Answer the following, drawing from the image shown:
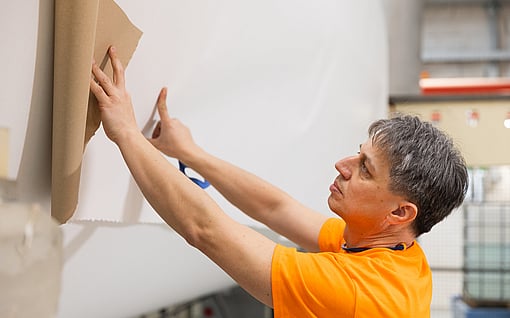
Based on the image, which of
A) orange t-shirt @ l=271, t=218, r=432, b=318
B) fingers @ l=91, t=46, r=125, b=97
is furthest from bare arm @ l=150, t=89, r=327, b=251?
orange t-shirt @ l=271, t=218, r=432, b=318

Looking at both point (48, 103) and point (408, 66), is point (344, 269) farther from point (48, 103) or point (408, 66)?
point (408, 66)

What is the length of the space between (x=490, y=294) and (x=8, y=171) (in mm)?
5005

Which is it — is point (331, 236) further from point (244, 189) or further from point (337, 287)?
point (337, 287)

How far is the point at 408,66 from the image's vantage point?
16.5 ft

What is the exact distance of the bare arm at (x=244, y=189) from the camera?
154cm

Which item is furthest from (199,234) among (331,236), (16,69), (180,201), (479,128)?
(479,128)

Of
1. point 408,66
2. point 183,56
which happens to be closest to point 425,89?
point 408,66

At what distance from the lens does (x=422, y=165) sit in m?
1.41

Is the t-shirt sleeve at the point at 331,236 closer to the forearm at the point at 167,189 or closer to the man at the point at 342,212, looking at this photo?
the man at the point at 342,212

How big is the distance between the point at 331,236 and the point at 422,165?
39 centimetres

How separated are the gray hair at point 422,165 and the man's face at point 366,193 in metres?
0.02

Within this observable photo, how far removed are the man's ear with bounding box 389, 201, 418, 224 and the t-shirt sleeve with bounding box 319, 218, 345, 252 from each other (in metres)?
0.29

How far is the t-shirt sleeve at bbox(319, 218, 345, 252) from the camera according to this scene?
1.71 metres

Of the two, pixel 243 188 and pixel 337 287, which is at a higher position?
pixel 243 188
